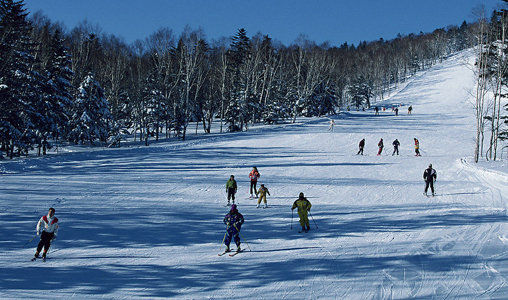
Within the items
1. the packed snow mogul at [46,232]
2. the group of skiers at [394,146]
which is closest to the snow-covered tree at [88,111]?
the group of skiers at [394,146]

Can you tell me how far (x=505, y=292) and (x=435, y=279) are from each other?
1.43 meters

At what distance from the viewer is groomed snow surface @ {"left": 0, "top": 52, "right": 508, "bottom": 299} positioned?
7.86m

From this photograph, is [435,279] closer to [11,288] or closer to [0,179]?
[11,288]

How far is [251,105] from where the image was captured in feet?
149

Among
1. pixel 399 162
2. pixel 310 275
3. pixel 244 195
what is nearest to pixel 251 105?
pixel 399 162

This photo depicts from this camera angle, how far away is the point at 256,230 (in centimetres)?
1177

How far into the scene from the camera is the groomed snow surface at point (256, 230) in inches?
309

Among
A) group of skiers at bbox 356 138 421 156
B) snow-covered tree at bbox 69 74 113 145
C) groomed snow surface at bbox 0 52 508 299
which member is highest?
snow-covered tree at bbox 69 74 113 145

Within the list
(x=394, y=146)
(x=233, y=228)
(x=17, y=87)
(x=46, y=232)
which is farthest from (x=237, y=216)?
(x=17, y=87)

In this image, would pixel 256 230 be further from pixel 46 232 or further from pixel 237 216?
pixel 46 232

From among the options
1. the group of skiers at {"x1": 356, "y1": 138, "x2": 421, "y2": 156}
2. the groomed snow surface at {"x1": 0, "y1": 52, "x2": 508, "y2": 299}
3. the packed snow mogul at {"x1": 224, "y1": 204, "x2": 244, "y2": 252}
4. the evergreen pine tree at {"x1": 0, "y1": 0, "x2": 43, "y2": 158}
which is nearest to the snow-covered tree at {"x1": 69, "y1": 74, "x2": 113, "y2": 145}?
the evergreen pine tree at {"x1": 0, "y1": 0, "x2": 43, "y2": 158}

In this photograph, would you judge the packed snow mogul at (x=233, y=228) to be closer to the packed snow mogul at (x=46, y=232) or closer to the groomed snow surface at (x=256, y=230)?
the groomed snow surface at (x=256, y=230)

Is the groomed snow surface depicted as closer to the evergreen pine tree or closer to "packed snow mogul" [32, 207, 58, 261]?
"packed snow mogul" [32, 207, 58, 261]

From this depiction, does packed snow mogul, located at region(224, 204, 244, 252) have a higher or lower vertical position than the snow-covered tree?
lower
